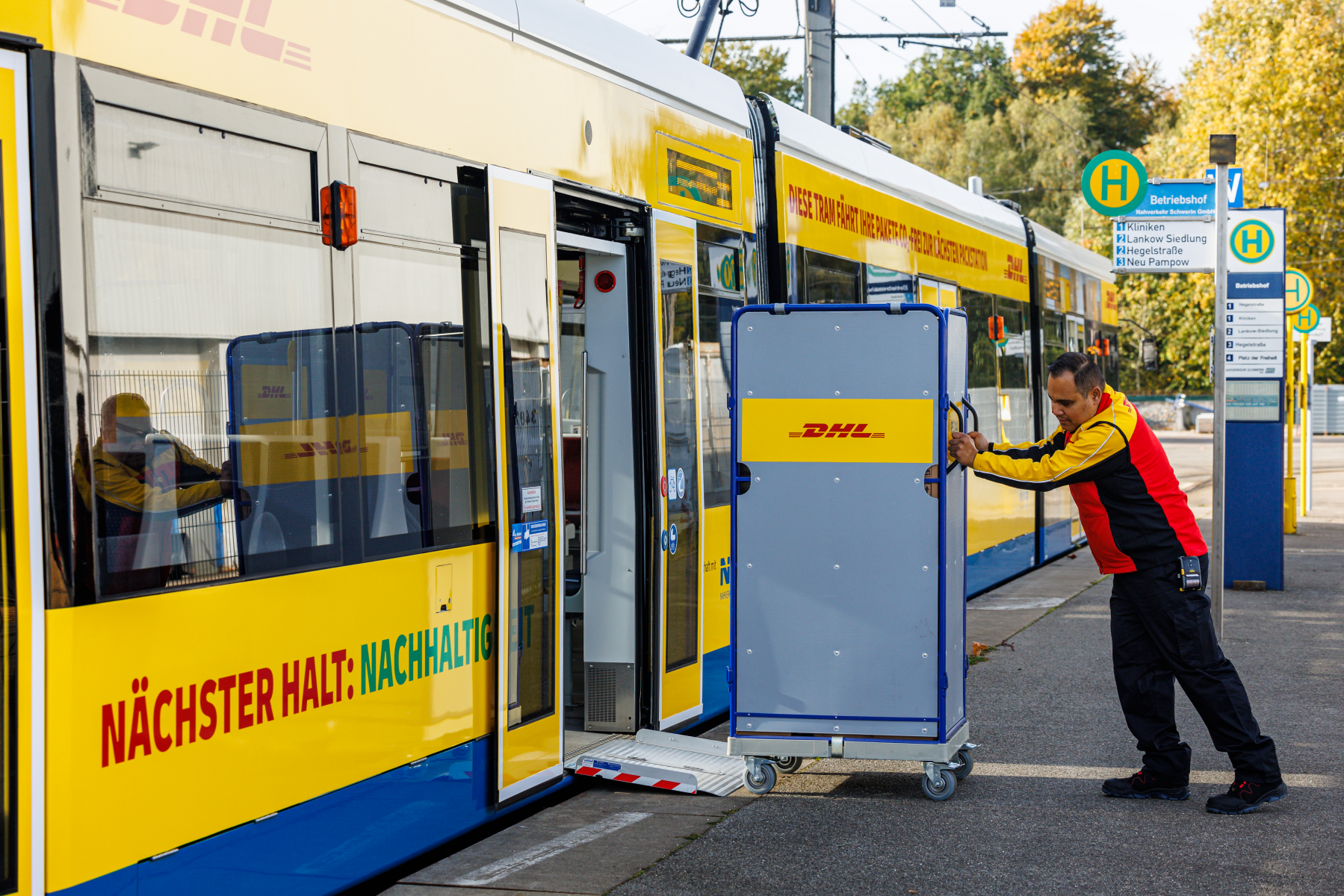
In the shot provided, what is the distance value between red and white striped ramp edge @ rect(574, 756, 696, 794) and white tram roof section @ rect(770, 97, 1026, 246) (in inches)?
142

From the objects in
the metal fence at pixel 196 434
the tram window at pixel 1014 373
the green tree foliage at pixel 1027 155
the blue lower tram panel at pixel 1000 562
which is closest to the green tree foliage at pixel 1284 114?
the green tree foliage at pixel 1027 155

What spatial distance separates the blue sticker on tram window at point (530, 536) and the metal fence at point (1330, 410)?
50532 mm

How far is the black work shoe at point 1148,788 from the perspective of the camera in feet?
18.7

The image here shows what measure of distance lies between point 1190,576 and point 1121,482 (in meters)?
0.47

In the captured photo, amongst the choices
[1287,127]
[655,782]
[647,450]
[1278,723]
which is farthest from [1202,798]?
[1287,127]

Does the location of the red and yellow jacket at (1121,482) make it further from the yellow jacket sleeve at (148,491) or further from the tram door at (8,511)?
the tram door at (8,511)

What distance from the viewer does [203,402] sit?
361 centimetres

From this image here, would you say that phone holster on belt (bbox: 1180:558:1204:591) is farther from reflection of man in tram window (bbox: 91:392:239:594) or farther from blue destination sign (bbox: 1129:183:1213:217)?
blue destination sign (bbox: 1129:183:1213:217)

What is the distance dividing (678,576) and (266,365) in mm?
2828

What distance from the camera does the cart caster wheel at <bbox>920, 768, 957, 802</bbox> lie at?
5.66 m

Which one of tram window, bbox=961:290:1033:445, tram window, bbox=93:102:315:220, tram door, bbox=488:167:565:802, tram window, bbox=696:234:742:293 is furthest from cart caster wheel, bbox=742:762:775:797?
tram window, bbox=961:290:1033:445

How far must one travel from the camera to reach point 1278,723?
702 centimetres

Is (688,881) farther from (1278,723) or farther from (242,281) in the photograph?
(1278,723)

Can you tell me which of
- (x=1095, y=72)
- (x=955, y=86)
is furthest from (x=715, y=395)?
(x=955, y=86)
